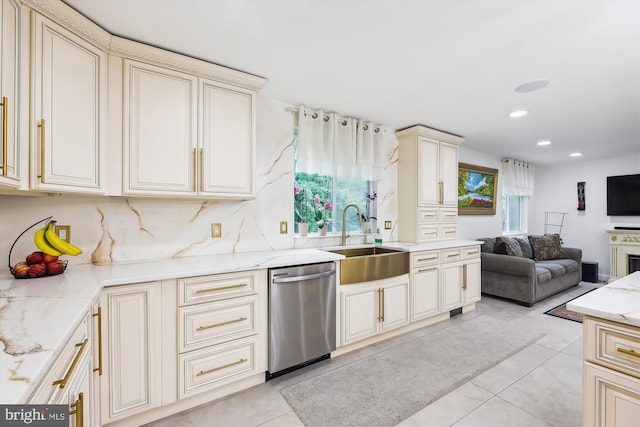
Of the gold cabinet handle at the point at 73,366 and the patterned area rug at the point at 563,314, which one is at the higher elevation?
the gold cabinet handle at the point at 73,366

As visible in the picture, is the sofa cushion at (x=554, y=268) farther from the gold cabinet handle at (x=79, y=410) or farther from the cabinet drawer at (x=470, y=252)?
the gold cabinet handle at (x=79, y=410)

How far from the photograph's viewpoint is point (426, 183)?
3.58 meters

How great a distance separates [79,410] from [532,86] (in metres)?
3.51

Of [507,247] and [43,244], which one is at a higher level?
[43,244]

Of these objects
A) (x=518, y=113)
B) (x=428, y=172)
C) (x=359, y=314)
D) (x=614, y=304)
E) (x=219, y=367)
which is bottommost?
(x=219, y=367)

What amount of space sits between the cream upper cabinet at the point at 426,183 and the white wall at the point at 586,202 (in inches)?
146

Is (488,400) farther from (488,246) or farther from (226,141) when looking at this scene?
(488,246)

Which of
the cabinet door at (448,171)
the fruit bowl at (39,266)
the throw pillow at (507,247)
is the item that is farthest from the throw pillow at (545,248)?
the fruit bowl at (39,266)

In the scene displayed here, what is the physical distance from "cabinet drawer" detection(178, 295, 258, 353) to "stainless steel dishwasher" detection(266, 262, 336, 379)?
166mm

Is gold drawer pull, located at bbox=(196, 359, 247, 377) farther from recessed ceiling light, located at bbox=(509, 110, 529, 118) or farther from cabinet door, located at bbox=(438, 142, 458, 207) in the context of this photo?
recessed ceiling light, located at bbox=(509, 110, 529, 118)

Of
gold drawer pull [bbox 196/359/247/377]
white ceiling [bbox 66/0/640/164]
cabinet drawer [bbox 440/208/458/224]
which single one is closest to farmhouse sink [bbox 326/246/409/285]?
gold drawer pull [bbox 196/359/247/377]

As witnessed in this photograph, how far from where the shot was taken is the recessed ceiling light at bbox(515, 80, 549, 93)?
237 cm

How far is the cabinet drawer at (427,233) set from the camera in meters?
3.54

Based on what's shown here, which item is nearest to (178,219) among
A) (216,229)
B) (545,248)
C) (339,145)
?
(216,229)
